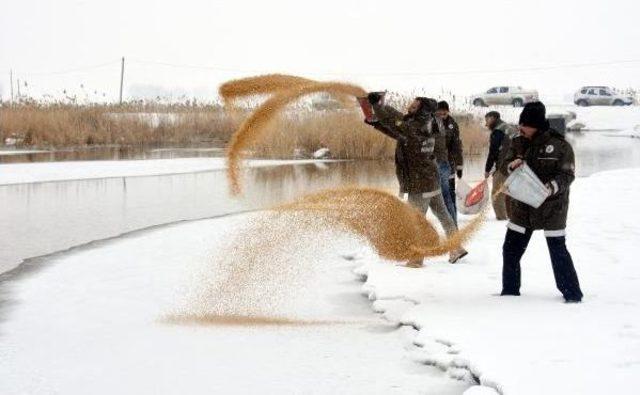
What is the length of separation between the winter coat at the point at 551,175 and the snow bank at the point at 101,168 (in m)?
13.0

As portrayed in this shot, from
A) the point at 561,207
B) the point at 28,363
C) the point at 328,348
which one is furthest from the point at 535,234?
the point at 28,363

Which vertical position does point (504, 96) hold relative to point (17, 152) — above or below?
above

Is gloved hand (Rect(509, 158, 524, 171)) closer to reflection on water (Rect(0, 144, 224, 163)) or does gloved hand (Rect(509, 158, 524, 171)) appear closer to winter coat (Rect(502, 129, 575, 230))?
winter coat (Rect(502, 129, 575, 230))

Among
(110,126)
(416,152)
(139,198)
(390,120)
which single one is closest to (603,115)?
(110,126)

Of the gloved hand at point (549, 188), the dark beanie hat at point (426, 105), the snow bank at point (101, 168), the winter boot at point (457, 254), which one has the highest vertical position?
the dark beanie hat at point (426, 105)

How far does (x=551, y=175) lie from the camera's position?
21.8ft

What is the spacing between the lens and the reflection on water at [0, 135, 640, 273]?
1088 cm

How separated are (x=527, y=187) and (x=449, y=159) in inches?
160

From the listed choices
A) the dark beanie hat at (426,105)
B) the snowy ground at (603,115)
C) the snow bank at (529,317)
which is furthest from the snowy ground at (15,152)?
the snowy ground at (603,115)

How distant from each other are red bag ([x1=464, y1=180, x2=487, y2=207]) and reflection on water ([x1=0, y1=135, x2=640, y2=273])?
14.7ft

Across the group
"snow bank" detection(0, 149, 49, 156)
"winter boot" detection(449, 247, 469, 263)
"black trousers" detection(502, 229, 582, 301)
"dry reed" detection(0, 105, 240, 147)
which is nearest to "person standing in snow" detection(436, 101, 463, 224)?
"winter boot" detection(449, 247, 469, 263)

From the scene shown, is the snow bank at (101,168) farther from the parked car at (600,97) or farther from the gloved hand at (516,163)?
the parked car at (600,97)

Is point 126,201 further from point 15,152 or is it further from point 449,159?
point 15,152

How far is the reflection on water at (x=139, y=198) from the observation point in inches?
428
